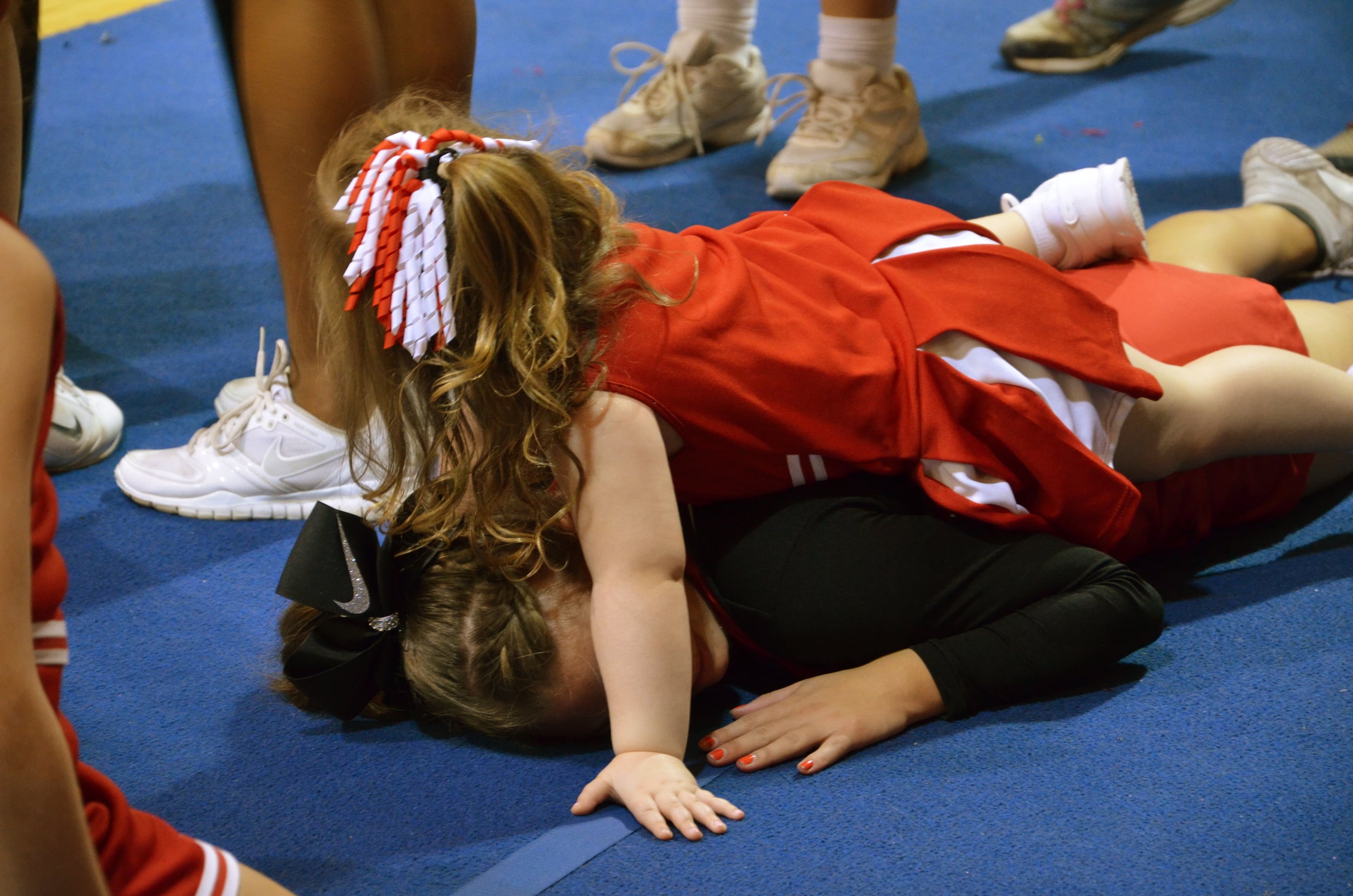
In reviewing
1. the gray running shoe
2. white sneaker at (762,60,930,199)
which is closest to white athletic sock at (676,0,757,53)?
white sneaker at (762,60,930,199)

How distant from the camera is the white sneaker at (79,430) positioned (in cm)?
128

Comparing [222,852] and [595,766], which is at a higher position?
[222,852]

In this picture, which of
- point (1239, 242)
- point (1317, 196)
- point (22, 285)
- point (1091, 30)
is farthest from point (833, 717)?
point (1091, 30)

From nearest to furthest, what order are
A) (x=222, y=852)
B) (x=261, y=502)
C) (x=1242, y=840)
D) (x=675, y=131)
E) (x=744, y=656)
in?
1. (x=222, y=852)
2. (x=1242, y=840)
3. (x=744, y=656)
4. (x=261, y=502)
5. (x=675, y=131)

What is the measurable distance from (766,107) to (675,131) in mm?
242

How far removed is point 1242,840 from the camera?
757 mm

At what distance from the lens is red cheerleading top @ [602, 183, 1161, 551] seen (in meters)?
0.84

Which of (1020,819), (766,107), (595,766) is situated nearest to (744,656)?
(595,766)

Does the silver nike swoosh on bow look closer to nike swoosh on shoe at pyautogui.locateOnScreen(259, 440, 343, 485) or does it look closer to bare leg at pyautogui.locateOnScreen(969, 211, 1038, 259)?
nike swoosh on shoe at pyautogui.locateOnScreen(259, 440, 343, 485)

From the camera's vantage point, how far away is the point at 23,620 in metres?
0.48

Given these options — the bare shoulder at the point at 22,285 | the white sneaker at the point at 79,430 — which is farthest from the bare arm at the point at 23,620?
the white sneaker at the point at 79,430

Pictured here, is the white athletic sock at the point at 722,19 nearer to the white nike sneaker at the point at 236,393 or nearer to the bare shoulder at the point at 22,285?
the white nike sneaker at the point at 236,393

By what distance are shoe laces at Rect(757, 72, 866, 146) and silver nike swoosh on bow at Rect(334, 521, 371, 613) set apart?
1206 millimetres

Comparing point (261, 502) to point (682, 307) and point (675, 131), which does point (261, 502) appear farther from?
point (675, 131)
